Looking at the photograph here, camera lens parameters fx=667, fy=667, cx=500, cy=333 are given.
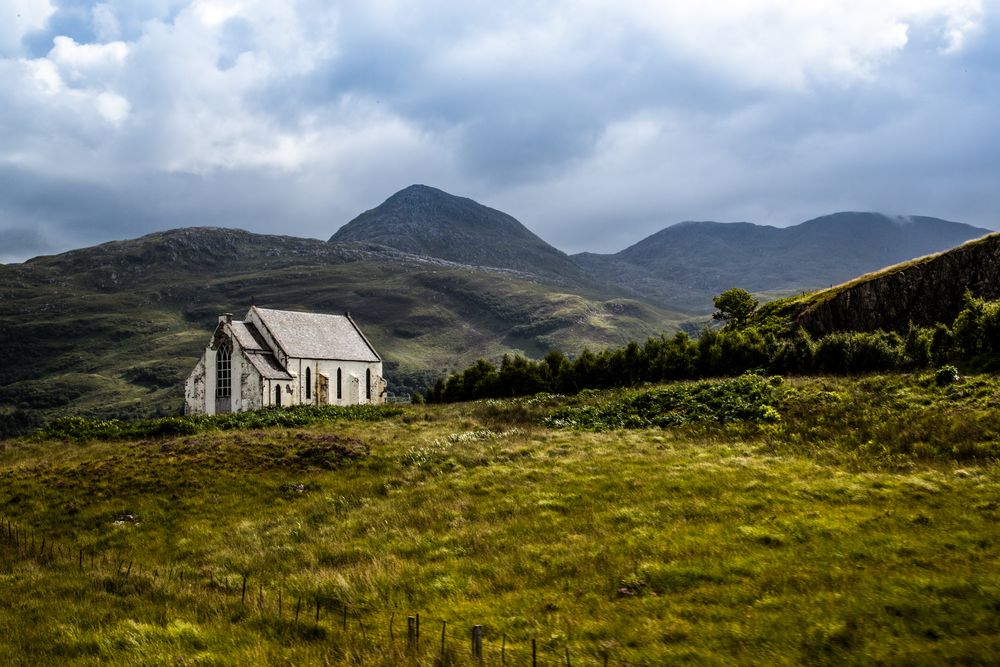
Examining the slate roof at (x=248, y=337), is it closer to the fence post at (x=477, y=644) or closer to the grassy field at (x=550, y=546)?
the grassy field at (x=550, y=546)

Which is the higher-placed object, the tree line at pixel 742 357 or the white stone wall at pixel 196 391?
the tree line at pixel 742 357

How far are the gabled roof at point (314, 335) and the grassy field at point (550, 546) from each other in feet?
148

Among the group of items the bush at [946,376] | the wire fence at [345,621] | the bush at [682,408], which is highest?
the bush at [946,376]

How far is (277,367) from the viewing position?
78125 mm

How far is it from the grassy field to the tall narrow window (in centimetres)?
4119

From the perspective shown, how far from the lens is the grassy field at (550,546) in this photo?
1154 centimetres

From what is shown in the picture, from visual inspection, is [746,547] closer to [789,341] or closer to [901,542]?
[901,542]

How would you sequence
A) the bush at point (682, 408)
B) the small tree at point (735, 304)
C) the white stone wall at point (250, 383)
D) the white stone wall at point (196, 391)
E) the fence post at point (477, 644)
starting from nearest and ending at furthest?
the fence post at point (477, 644) → the bush at point (682, 408) → the small tree at point (735, 304) → the white stone wall at point (250, 383) → the white stone wall at point (196, 391)

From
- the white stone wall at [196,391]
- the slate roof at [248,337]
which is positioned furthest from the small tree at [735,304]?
the white stone wall at [196,391]

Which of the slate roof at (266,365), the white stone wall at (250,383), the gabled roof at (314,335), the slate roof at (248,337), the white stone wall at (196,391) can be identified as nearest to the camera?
the white stone wall at (250,383)

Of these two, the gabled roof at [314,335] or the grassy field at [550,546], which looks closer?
the grassy field at [550,546]

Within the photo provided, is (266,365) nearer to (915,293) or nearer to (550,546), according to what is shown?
(915,293)

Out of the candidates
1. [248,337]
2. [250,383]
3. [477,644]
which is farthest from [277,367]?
[477,644]

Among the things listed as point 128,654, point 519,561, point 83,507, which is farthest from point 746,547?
point 83,507
